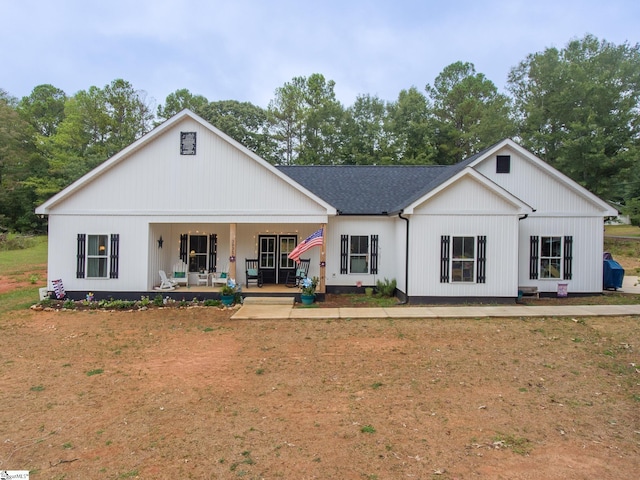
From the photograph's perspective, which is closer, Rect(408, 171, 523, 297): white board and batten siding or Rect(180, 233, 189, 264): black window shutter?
Rect(408, 171, 523, 297): white board and batten siding

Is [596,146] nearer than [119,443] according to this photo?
No

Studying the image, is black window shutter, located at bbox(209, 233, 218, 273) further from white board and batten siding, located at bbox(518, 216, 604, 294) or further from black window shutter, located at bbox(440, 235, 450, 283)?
white board and batten siding, located at bbox(518, 216, 604, 294)

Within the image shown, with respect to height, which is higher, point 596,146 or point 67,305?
point 596,146

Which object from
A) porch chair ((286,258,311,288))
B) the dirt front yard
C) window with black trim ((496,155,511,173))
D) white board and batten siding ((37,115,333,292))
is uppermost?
window with black trim ((496,155,511,173))

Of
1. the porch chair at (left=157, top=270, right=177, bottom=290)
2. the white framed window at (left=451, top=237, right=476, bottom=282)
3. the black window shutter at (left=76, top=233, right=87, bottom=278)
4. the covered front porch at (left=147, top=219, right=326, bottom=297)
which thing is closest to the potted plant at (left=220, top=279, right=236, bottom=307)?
the covered front porch at (left=147, top=219, right=326, bottom=297)

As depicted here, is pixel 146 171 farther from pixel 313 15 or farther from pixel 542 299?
pixel 542 299

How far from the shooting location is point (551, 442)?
4.29 m

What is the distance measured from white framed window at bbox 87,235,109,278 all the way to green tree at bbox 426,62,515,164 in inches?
1167

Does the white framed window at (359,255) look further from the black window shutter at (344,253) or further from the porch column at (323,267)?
the porch column at (323,267)

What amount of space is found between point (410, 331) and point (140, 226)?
9.50m

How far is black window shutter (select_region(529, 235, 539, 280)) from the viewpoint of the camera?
1381 cm

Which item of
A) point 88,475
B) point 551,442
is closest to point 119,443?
point 88,475

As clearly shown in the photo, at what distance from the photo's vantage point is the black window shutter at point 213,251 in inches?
589

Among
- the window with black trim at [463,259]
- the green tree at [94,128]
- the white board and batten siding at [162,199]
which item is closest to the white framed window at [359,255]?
the white board and batten siding at [162,199]
